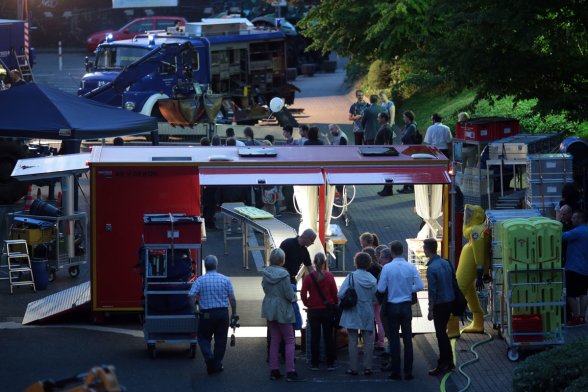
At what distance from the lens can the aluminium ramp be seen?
17344 mm

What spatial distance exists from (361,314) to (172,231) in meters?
2.80

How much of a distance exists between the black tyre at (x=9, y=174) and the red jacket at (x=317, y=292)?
12174mm

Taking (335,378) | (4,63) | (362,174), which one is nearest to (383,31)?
(4,63)

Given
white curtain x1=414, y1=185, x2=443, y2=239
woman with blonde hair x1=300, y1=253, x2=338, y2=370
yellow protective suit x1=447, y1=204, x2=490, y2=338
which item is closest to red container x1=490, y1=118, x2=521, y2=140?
white curtain x1=414, y1=185, x2=443, y2=239

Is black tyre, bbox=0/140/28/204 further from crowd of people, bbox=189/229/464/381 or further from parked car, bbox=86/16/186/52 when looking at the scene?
parked car, bbox=86/16/186/52

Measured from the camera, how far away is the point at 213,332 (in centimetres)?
1510

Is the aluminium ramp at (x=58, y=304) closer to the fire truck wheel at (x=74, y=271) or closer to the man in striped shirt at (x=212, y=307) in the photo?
the fire truck wheel at (x=74, y=271)

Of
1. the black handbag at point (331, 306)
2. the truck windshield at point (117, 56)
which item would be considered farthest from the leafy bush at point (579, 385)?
the truck windshield at point (117, 56)

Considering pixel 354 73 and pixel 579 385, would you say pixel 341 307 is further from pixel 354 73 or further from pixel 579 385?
Result: pixel 354 73

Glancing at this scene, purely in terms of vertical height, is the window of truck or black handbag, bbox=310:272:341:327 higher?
the window of truck

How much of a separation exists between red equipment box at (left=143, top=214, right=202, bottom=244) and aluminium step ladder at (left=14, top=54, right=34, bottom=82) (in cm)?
2595

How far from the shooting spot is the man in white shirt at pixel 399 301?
14.9 m

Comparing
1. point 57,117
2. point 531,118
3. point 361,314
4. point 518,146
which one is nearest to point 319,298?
point 361,314

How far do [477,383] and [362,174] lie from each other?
3.98 m
